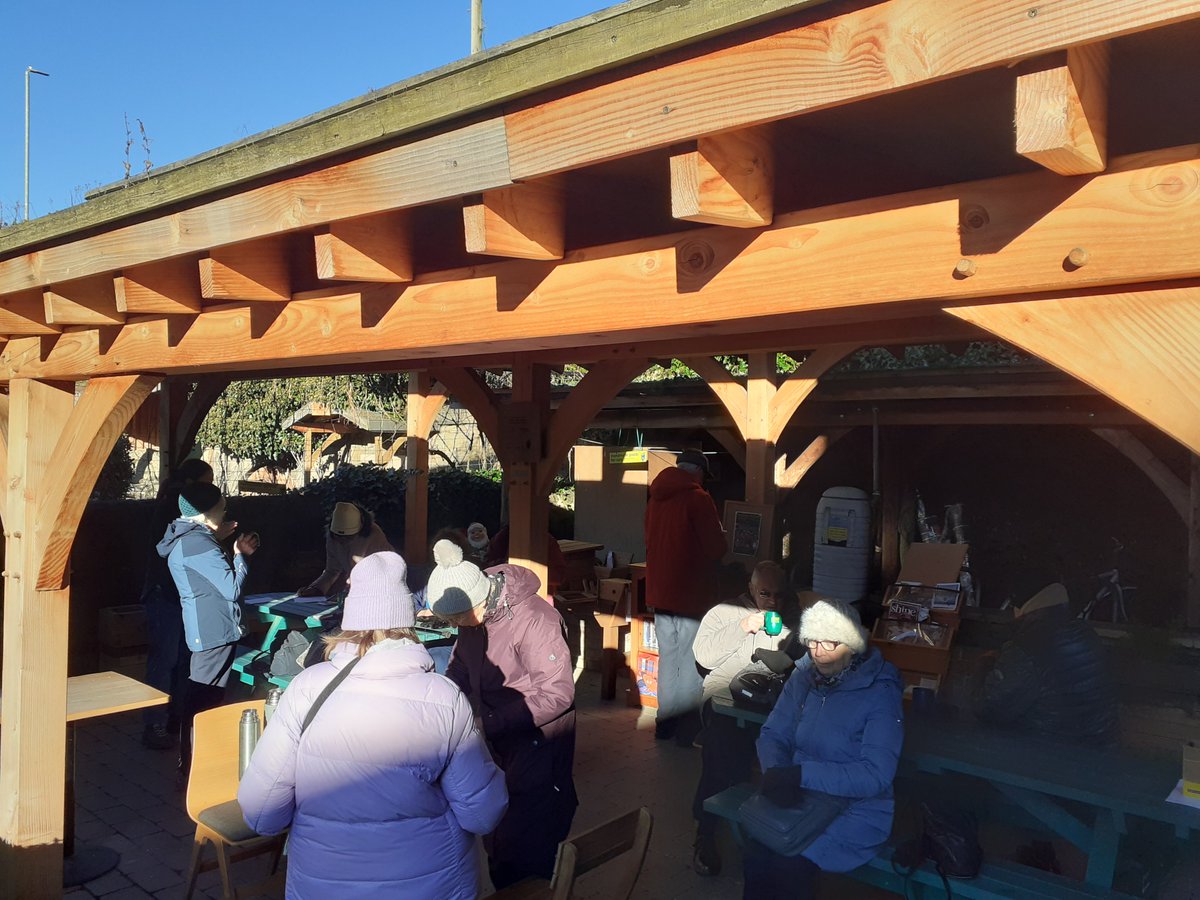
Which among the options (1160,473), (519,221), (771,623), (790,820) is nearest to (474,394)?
(771,623)

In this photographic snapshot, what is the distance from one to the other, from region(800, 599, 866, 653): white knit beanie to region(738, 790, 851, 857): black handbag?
1.80 ft

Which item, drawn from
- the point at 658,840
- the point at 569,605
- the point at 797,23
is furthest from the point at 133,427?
the point at 797,23

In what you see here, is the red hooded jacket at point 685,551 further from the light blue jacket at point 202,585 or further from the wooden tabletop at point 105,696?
the wooden tabletop at point 105,696

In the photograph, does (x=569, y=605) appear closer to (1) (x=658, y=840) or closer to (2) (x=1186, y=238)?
(1) (x=658, y=840)

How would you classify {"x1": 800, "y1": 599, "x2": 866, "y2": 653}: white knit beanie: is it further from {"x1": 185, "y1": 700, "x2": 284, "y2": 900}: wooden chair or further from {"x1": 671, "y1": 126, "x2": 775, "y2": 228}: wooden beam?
{"x1": 185, "y1": 700, "x2": 284, "y2": 900}: wooden chair

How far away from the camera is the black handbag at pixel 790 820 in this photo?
125 inches

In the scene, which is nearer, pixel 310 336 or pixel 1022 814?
pixel 310 336

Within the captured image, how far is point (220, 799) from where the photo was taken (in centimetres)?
388

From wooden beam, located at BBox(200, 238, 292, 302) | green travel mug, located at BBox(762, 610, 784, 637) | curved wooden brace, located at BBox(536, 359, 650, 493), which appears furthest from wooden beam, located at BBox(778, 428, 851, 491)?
wooden beam, located at BBox(200, 238, 292, 302)

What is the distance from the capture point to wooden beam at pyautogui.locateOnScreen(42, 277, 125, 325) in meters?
3.32

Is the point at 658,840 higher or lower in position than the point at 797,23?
lower

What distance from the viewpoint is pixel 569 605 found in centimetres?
774

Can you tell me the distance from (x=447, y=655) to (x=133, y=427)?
14232mm

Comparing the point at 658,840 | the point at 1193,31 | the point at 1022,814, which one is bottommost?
the point at 658,840
